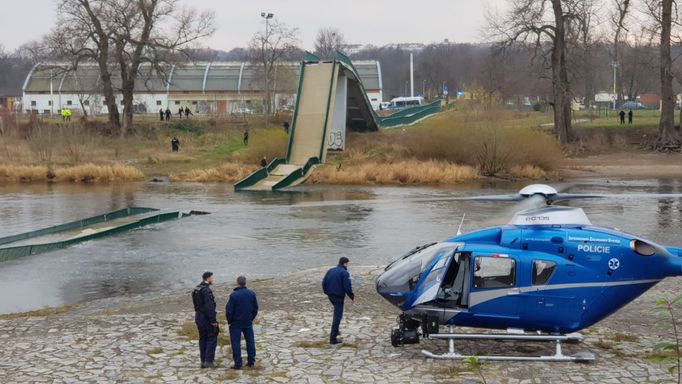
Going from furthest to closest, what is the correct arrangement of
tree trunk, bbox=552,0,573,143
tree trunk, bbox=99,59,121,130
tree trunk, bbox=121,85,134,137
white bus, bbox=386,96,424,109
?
white bus, bbox=386,96,424,109, tree trunk, bbox=121,85,134,137, tree trunk, bbox=99,59,121,130, tree trunk, bbox=552,0,573,143

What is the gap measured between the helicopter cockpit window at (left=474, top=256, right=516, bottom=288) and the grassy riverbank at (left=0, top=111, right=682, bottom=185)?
35493mm

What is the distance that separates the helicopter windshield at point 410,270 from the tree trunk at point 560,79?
4696cm

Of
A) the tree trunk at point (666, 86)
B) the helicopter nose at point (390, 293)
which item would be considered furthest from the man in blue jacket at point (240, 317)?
the tree trunk at point (666, 86)

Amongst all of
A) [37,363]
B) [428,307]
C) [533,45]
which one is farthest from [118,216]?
[533,45]

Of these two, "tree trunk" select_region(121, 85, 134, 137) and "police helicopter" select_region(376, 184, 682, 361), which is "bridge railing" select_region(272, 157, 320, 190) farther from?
"police helicopter" select_region(376, 184, 682, 361)

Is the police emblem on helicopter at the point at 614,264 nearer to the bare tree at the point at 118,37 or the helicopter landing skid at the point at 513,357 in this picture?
the helicopter landing skid at the point at 513,357

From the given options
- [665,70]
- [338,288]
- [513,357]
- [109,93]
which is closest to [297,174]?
[109,93]

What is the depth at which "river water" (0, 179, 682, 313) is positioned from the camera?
71.9 ft

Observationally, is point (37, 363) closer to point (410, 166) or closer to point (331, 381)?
point (331, 381)

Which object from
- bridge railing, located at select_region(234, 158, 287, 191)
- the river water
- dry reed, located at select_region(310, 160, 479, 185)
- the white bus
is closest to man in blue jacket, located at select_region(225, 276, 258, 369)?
the river water

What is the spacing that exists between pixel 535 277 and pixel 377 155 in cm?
4118

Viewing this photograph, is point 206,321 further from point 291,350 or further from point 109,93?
point 109,93

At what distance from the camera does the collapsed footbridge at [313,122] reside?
46906mm

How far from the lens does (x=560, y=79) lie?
2292 inches
